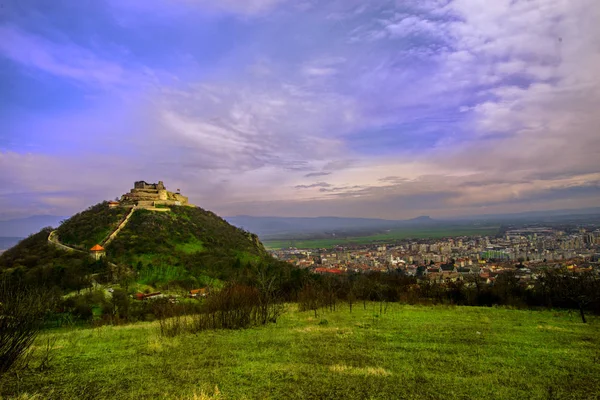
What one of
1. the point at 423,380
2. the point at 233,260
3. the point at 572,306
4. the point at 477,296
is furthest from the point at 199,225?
the point at 423,380

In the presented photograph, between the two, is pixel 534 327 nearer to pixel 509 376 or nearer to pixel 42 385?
pixel 509 376

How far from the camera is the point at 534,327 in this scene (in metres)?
12.0

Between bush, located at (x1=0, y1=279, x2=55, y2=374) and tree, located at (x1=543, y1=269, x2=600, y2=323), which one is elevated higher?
bush, located at (x1=0, y1=279, x2=55, y2=374)

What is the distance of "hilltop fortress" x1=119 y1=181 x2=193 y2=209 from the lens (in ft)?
183

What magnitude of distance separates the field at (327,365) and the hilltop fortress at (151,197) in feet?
158

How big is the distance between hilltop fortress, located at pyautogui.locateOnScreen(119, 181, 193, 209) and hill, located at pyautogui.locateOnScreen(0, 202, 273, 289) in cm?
246

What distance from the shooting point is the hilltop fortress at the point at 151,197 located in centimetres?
5584

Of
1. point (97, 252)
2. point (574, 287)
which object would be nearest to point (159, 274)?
point (97, 252)

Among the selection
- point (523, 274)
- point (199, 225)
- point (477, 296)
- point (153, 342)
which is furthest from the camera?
point (199, 225)

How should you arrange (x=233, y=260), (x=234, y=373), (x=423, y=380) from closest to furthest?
(x=423, y=380)
(x=234, y=373)
(x=233, y=260)

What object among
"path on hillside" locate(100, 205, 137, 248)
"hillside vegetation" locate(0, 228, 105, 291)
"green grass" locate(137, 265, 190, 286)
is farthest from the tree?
"path on hillside" locate(100, 205, 137, 248)

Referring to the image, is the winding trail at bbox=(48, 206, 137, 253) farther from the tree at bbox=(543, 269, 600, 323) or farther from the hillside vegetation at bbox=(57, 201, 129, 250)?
the tree at bbox=(543, 269, 600, 323)

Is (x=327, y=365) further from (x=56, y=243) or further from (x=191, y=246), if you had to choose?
(x=56, y=243)

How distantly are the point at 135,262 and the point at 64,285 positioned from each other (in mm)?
9901
